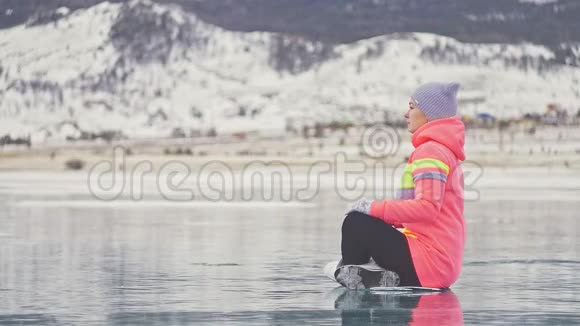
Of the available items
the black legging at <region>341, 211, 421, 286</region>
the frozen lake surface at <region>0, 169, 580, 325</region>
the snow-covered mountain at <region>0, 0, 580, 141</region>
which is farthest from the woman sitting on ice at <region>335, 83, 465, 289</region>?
the snow-covered mountain at <region>0, 0, 580, 141</region>

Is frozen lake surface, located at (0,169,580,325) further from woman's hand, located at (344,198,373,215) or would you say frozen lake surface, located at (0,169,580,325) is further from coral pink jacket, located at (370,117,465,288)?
woman's hand, located at (344,198,373,215)

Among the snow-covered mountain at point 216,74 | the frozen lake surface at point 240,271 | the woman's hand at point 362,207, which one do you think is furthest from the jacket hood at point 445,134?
the snow-covered mountain at point 216,74

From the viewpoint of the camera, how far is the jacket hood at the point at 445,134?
7277 millimetres

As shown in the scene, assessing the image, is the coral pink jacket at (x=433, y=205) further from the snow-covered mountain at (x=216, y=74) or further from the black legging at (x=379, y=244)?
the snow-covered mountain at (x=216, y=74)

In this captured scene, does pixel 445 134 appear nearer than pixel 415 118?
Yes

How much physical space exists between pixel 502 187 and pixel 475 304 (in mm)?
17387

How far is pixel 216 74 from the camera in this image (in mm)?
74812

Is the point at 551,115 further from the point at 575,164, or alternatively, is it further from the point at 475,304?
→ the point at 475,304

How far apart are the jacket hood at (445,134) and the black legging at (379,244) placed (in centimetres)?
43

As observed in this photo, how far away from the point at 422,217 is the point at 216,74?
67915 mm

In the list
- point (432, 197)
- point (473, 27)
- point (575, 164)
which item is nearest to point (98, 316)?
point (432, 197)

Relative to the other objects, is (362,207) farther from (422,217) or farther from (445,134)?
(445,134)

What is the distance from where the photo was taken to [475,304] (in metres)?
6.99

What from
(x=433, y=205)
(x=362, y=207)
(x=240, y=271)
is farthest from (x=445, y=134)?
(x=240, y=271)
